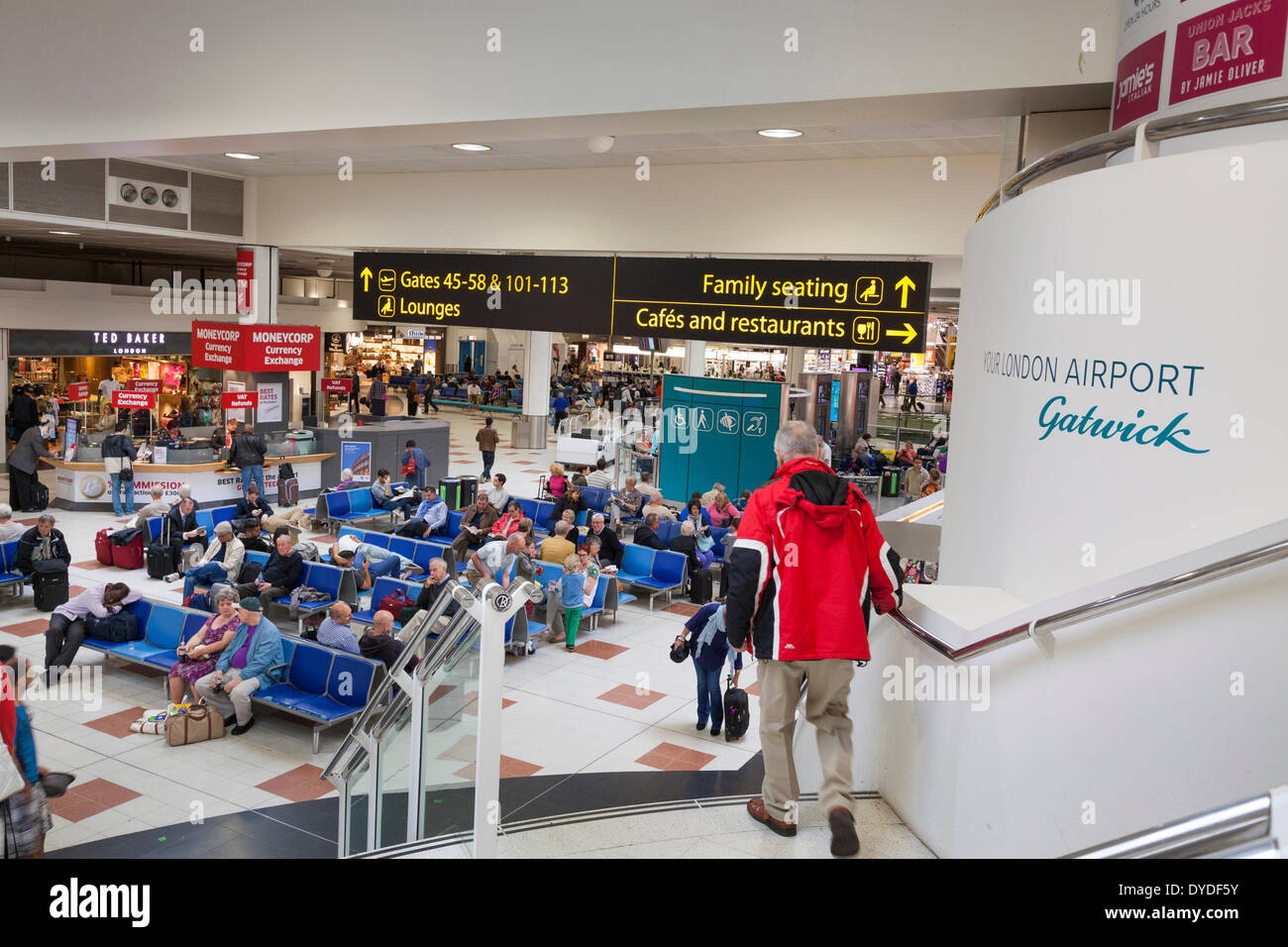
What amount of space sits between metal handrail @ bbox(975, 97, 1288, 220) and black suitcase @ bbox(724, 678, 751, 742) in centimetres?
563

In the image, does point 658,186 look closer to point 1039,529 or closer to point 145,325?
point 1039,529

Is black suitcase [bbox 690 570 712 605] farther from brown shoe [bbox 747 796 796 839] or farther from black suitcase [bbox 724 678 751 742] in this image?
brown shoe [bbox 747 796 796 839]

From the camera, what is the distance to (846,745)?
3760mm

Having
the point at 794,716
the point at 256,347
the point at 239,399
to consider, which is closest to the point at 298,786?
the point at 794,716

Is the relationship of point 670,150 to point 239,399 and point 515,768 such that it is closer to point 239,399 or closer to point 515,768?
point 515,768

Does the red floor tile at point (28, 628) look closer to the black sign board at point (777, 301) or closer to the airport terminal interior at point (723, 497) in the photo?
the airport terminal interior at point (723, 497)

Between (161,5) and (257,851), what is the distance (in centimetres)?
526

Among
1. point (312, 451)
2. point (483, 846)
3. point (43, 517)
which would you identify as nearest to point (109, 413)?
point (312, 451)

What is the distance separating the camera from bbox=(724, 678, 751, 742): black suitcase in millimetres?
8562

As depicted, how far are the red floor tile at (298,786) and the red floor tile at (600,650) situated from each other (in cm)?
378

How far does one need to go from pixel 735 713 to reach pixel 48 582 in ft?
26.6

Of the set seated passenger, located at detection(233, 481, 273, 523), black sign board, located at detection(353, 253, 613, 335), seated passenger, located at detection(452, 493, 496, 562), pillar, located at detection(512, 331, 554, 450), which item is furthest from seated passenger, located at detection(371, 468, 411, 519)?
pillar, located at detection(512, 331, 554, 450)

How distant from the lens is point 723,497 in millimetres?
15352

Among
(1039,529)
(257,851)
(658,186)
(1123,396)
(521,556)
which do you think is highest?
(658,186)
